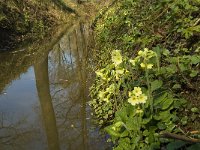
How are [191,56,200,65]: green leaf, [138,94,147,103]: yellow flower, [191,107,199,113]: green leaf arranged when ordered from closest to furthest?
[138,94,147,103]: yellow flower
[191,107,199,113]: green leaf
[191,56,200,65]: green leaf

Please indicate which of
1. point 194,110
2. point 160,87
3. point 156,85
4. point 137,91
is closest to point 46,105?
point 160,87

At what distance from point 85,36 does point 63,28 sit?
2590 mm

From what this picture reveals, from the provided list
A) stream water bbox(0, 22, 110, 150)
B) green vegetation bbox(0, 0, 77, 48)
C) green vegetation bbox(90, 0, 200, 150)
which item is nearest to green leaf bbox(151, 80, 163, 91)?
green vegetation bbox(90, 0, 200, 150)

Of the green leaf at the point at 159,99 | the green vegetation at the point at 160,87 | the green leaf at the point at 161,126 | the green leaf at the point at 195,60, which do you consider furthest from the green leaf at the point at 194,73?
the green leaf at the point at 161,126

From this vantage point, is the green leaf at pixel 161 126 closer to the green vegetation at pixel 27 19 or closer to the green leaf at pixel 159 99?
the green leaf at pixel 159 99

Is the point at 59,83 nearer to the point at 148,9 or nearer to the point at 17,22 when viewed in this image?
the point at 148,9

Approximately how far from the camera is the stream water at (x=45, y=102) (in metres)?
5.71

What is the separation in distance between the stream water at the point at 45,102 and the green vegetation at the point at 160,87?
41 centimetres

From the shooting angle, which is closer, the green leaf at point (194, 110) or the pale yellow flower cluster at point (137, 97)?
the pale yellow flower cluster at point (137, 97)

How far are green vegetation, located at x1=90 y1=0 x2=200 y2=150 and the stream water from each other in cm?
41

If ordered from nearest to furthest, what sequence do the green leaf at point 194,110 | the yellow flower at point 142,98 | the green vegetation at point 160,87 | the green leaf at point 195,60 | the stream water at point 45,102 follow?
1. the yellow flower at point 142,98
2. the green vegetation at point 160,87
3. the green leaf at point 194,110
4. the green leaf at point 195,60
5. the stream water at point 45,102

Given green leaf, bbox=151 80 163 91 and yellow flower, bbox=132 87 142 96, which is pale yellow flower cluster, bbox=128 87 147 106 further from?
green leaf, bbox=151 80 163 91

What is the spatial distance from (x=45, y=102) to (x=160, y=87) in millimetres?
3627

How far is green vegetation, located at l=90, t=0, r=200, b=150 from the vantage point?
156 inches
